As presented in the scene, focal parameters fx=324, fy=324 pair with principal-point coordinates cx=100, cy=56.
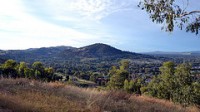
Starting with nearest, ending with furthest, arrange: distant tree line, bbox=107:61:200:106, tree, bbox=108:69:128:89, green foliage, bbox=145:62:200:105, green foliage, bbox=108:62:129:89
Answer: green foliage, bbox=145:62:200:105, distant tree line, bbox=107:61:200:106, tree, bbox=108:69:128:89, green foliage, bbox=108:62:129:89

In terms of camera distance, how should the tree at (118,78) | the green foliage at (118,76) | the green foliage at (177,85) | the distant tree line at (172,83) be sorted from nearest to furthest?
the green foliage at (177,85) → the distant tree line at (172,83) → the tree at (118,78) → the green foliage at (118,76)

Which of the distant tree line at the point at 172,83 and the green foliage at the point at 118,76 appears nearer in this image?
the distant tree line at the point at 172,83

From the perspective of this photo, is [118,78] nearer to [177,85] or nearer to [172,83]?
[172,83]

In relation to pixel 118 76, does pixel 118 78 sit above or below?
below

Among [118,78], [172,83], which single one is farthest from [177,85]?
[118,78]

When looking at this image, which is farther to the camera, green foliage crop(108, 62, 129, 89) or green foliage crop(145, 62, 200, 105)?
green foliage crop(108, 62, 129, 89)

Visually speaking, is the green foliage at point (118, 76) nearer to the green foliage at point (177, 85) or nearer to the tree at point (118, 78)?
the tree at point (118, 78)

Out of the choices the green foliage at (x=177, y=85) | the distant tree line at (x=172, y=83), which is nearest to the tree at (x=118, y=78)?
the distant tree line at (x=172, y=83)

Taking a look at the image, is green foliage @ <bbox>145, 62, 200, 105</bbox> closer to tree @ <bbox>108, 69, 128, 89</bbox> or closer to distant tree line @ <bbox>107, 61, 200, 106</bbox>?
distant tree line @ <bbox>107, 61, 200, 106</bbox>

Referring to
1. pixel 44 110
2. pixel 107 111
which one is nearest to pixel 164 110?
pixel 107 111

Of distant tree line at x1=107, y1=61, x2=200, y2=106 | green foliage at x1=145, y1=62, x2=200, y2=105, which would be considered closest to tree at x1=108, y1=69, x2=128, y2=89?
distant tree line at x1=107, y1=61, x2=200, y2=106

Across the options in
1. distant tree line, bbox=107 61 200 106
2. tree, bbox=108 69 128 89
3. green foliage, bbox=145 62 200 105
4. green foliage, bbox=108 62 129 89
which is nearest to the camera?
green foliage, bbox=145 62 200 105

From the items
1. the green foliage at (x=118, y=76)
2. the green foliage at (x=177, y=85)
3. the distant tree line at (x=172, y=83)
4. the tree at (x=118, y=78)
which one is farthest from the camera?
A: the green foliage at (x=118, y=76)

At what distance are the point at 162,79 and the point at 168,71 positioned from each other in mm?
2083
